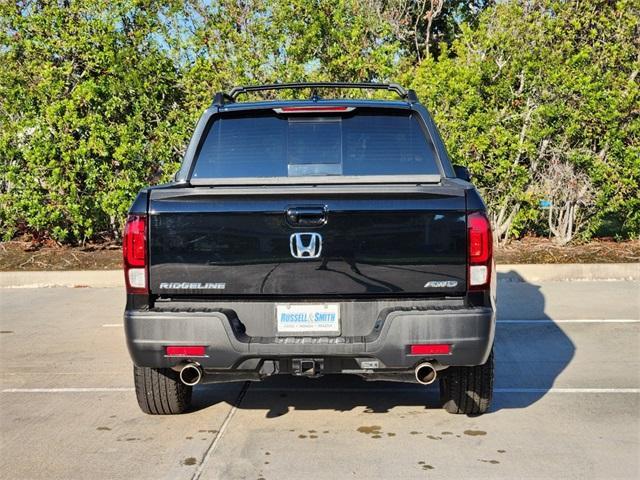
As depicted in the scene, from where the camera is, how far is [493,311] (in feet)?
14.9

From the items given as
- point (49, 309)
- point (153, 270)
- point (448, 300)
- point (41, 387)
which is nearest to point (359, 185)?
point (448, 300)

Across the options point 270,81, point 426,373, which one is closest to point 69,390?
point 426,373

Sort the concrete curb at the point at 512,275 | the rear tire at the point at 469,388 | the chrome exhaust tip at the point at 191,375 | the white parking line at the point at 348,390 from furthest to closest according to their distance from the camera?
the concrete curb at the point at 512,275 → the white parking line at the point at 348,390 → the rear tire at the point at 469,388 → the chrome exhaust tip at the point at 191,375

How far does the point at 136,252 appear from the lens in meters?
4.50

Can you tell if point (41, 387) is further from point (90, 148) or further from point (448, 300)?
point (90, 148)

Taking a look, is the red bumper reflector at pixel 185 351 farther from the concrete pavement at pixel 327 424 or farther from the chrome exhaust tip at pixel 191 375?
the concrete pavement at pixel 327 424

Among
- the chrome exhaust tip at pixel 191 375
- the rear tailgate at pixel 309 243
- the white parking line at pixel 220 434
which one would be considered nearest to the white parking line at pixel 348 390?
the white parking line at pixel 220 434

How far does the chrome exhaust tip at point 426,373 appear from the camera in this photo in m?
4.54

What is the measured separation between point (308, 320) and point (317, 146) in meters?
1.27

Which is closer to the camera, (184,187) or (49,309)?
(184,187)

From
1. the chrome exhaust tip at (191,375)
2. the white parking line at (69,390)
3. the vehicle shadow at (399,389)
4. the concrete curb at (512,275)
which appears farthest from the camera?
the concrete curb at (512,275)

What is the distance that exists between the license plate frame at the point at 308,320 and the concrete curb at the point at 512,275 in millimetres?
7666

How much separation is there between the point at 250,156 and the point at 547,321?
4.85 m

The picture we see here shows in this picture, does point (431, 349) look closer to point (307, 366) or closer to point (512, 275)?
point (307, 366)
